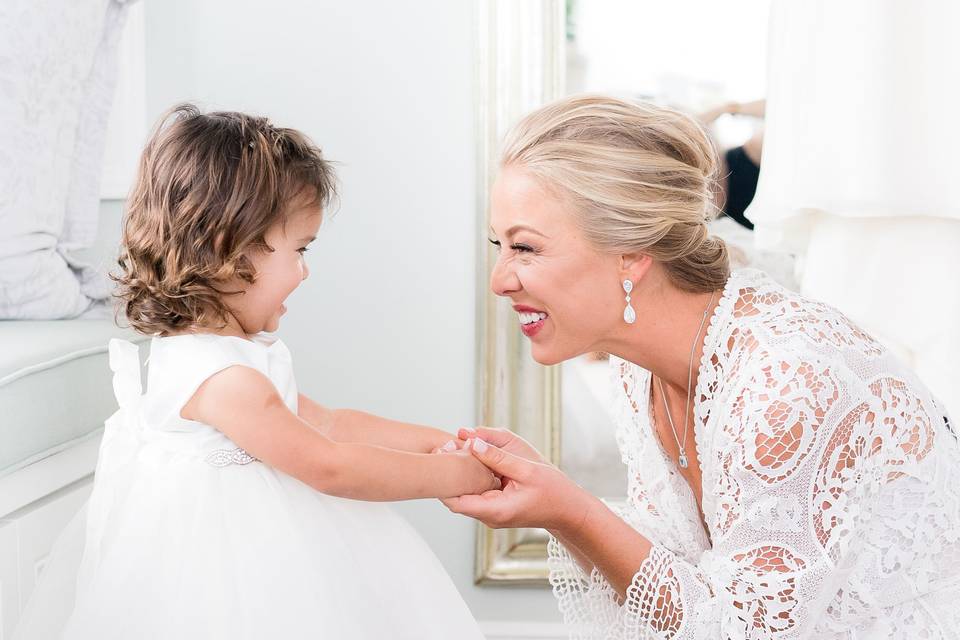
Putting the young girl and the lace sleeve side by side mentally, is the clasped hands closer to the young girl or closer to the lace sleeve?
the young girl

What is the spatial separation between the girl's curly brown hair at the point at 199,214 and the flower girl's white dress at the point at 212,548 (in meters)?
0.05

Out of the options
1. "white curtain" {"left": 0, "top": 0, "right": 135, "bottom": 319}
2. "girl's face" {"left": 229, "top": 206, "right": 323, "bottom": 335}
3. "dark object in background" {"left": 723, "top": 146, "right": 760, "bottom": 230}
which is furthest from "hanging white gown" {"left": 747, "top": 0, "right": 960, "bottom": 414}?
"white curtain" {"left": 0, "top": 0, "right": 135, "bottom": 319}

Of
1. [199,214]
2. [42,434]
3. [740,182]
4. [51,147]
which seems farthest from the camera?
[740,182]

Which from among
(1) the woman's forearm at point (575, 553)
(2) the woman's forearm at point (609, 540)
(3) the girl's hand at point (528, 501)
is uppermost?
(3) the girl's hand at point (528, 501)

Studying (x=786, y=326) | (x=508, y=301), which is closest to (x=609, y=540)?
(x=786, y=326)

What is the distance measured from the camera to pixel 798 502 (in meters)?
1.16

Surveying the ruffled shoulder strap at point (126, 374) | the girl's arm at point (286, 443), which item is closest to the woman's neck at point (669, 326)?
the girl's arm at point (286, 443)

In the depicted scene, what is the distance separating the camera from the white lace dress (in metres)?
1.15

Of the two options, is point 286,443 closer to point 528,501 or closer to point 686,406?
point 528,501

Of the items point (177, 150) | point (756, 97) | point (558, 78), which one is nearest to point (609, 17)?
point (558, 78)

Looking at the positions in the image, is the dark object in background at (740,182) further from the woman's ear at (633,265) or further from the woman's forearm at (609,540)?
the woman's forearm at (609,540)

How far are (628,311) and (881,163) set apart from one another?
61cm

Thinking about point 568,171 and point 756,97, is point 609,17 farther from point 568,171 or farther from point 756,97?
point 568,171

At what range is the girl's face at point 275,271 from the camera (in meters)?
1.26
